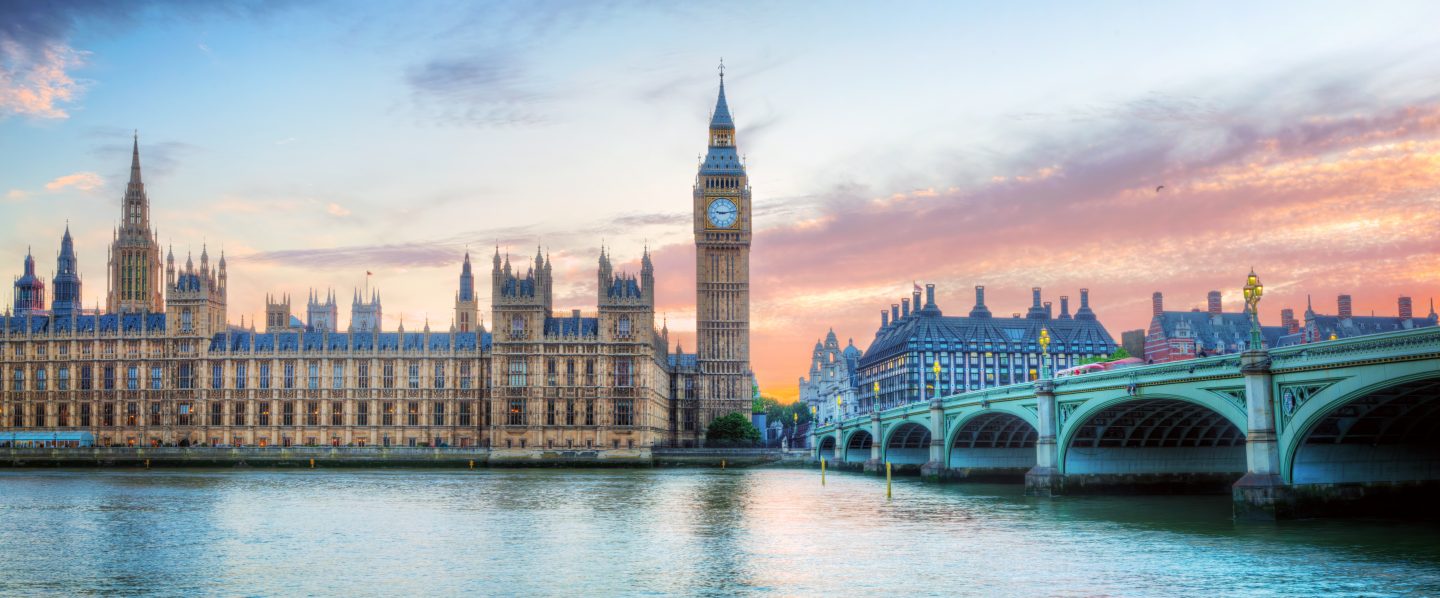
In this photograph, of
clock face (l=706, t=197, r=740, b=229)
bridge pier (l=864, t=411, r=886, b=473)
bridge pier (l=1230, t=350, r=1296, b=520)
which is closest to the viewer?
bridge pier (l=1230, t=350, r=1296, b=520)

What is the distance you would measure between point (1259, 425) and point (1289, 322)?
118 m

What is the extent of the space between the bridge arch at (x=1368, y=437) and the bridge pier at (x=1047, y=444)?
683 inches

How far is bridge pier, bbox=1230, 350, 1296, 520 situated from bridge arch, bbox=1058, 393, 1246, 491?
47.7ft

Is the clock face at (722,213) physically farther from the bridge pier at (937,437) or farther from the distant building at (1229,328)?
the bridge pier at (937,437)

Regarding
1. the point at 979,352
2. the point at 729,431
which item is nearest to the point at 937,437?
the point at 729,431

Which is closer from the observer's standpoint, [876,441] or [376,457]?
[876,441]

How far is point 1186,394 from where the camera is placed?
172 feet

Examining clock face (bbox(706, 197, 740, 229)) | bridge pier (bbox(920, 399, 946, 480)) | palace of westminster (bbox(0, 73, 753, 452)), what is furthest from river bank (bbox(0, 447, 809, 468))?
bridge pier (bbox(920, 399, 946, 480))

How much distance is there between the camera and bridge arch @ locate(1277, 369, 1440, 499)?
145ft

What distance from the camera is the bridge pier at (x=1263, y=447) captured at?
1847 inches

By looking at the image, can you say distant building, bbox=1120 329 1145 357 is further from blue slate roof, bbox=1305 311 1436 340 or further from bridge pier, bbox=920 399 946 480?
bridge pier, bbox=920 399 946 480

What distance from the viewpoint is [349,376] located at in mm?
145000

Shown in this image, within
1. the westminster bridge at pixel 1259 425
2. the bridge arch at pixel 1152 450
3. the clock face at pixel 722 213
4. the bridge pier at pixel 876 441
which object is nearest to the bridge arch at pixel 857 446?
the bridge pier at pixel 876 441

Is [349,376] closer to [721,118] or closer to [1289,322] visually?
[721,118]
